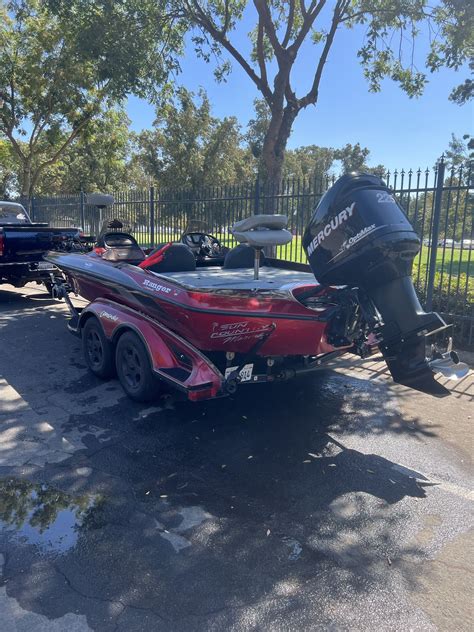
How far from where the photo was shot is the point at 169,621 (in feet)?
7.37

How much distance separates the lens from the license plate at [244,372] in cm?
409

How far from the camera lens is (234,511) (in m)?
3.14

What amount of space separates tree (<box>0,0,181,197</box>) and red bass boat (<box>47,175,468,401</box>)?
7.52 m

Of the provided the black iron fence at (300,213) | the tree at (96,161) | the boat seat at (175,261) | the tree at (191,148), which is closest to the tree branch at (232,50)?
the black iron fence at (300,213)

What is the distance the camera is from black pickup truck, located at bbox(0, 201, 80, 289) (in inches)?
363

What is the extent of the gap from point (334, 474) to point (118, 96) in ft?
33.1

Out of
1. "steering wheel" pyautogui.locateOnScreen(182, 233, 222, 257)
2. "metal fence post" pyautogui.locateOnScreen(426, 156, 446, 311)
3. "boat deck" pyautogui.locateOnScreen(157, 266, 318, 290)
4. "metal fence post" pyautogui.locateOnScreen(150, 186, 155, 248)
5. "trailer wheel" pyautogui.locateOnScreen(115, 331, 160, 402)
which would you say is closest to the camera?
"boat deck" pyautogui.locateOnScreen(157, 266, 318, 290)

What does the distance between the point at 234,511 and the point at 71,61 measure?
17.3 meters

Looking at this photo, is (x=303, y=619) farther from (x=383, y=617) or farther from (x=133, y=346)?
(x=133, y=346)

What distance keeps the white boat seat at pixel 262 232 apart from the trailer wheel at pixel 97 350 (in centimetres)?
208

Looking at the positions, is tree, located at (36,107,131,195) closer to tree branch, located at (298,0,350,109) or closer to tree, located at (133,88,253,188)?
tree, located at (133,88,253,188)

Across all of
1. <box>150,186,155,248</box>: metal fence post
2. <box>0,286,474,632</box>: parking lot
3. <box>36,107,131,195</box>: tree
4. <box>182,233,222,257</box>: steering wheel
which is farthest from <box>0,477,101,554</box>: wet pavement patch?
<box>36,107,131,195</box>: tree

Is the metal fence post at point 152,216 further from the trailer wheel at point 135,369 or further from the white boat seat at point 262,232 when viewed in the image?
the white boat seat at point 262,232

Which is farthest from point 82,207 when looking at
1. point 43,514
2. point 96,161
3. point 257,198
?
point 96,161
